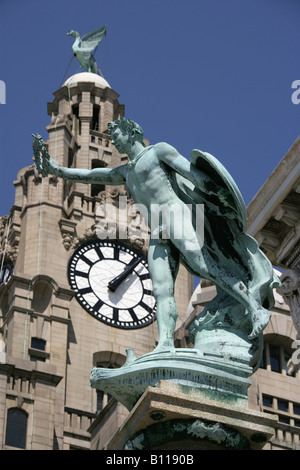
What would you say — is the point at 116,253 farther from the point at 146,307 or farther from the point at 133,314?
the point at 133,314

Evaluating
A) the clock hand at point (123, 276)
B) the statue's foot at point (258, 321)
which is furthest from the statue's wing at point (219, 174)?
the clock hand at point (123, 276)

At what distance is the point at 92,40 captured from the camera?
69.4 meters

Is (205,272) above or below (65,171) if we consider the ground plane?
below

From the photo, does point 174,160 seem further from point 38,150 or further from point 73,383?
point 73,383

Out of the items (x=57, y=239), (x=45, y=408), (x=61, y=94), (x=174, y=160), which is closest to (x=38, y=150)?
(x=174, y=160)

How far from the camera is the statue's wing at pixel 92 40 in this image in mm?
68938

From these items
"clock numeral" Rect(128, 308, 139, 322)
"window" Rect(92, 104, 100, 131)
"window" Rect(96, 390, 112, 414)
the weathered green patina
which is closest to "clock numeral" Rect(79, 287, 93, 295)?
"clock numeral" Rect(128, 308, 139, 322)

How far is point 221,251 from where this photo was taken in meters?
13.5

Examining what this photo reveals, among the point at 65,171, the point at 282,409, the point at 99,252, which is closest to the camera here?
the point at 65,171

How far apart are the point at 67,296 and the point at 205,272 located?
44141mm

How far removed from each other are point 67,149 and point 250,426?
5219cm

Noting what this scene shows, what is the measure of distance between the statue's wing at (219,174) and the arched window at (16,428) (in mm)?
36941

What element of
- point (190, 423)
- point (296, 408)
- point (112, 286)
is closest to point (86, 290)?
point (112, 286)

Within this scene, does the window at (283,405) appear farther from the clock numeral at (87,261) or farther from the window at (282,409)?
the clock numeral at (87,261)
